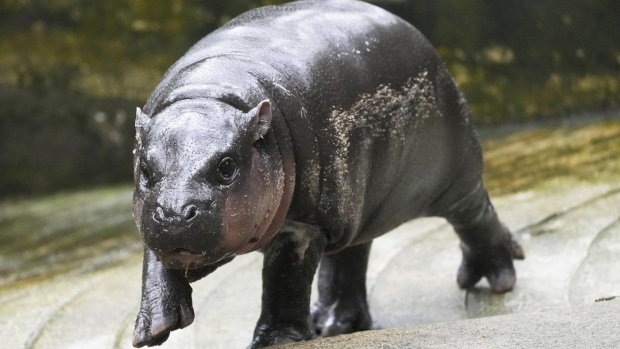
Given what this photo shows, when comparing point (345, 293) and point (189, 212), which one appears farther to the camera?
point (345, 293)

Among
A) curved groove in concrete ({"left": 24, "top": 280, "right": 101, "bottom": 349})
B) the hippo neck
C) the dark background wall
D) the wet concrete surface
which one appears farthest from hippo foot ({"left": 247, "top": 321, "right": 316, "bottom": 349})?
the dark background wall

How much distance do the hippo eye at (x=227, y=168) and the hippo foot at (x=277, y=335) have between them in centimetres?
85

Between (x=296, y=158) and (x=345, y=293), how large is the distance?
1.46 m

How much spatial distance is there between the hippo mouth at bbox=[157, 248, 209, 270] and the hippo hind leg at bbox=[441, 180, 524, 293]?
7.29 feet

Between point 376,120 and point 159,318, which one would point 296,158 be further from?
point 159,318

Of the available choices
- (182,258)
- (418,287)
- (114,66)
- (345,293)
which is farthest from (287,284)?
(114,66)

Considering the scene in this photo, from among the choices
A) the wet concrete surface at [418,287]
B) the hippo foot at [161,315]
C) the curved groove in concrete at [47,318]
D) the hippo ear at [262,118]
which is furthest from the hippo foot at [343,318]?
the hippo ear at [262,118]

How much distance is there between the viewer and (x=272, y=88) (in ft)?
11.8

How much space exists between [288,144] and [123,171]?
816 cm

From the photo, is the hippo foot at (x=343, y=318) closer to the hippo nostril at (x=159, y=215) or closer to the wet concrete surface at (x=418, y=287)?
the wet concrete surface at (x=418, y=287)

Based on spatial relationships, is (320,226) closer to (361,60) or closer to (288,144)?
(288,144)

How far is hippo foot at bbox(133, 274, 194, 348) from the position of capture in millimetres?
3354

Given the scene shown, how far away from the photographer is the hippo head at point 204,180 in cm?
301

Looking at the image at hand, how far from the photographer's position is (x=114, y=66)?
441 inches
